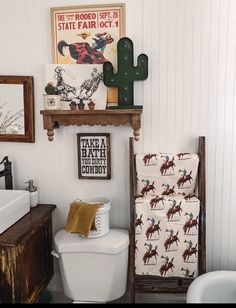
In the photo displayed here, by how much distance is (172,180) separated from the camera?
2014 mm

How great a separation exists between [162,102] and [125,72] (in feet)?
0.90

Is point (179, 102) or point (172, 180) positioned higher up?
point (179, 102)

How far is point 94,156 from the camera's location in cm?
213

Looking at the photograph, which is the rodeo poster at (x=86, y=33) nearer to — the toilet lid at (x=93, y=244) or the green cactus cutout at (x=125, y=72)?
the green cactus cutout at (x=125, y=72)

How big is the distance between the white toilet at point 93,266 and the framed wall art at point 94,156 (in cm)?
38

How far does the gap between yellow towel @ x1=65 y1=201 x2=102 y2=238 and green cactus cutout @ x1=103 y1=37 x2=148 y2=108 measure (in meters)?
0.60

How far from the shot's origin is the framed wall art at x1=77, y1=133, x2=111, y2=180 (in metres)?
2.11

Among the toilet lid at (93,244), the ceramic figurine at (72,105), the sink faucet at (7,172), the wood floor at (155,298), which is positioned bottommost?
the wood floor at (155,298)

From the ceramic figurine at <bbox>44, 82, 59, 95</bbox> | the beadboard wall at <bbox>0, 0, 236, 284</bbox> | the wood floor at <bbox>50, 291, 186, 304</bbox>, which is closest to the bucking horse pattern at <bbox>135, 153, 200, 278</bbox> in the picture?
the beadboard wall at <bbox>0, 0, 236, 284</bbox>

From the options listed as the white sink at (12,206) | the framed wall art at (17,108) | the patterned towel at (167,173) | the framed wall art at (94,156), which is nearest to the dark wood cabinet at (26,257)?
the white sink at (12,206)

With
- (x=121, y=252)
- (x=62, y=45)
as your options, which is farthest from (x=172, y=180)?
(x=62, y=45)

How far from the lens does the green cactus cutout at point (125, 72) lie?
193 centimetres

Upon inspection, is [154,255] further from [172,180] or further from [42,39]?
[42,39]

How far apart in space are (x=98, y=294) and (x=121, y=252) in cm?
27
